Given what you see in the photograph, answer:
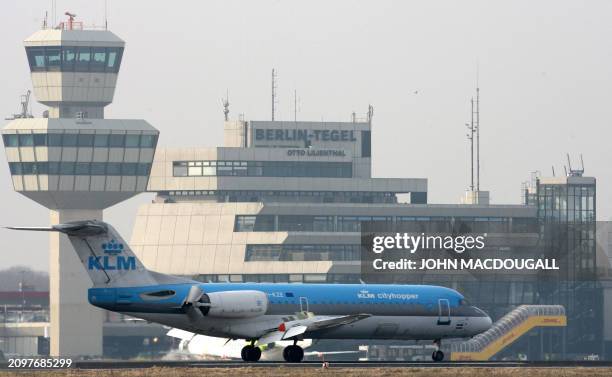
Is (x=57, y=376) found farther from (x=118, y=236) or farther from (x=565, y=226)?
(x=565, y=226)

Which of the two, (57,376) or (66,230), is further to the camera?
(66,230)

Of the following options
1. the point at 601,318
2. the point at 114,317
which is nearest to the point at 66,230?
the point at 601,318

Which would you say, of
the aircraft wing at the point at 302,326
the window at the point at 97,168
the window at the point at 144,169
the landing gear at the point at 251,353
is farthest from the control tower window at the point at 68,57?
the aircraft wing at the point at 302,326

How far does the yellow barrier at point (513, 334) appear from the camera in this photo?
14150cm

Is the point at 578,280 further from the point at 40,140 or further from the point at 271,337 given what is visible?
the point at 271,337

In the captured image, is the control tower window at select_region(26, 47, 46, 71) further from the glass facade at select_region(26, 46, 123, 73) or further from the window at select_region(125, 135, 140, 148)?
the window at select_region(125, 135, 140, 148)

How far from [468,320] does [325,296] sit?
28.8 feet

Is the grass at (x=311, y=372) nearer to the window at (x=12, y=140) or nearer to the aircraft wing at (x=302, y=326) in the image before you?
the aircraft wing at (x=302, y=326)

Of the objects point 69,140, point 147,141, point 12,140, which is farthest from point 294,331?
point 12,140

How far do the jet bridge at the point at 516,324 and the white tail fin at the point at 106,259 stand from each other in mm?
71104

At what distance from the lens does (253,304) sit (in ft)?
252

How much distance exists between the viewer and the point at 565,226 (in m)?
163

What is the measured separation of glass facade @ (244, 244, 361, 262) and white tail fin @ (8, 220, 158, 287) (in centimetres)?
10754

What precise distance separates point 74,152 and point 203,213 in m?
22.7
